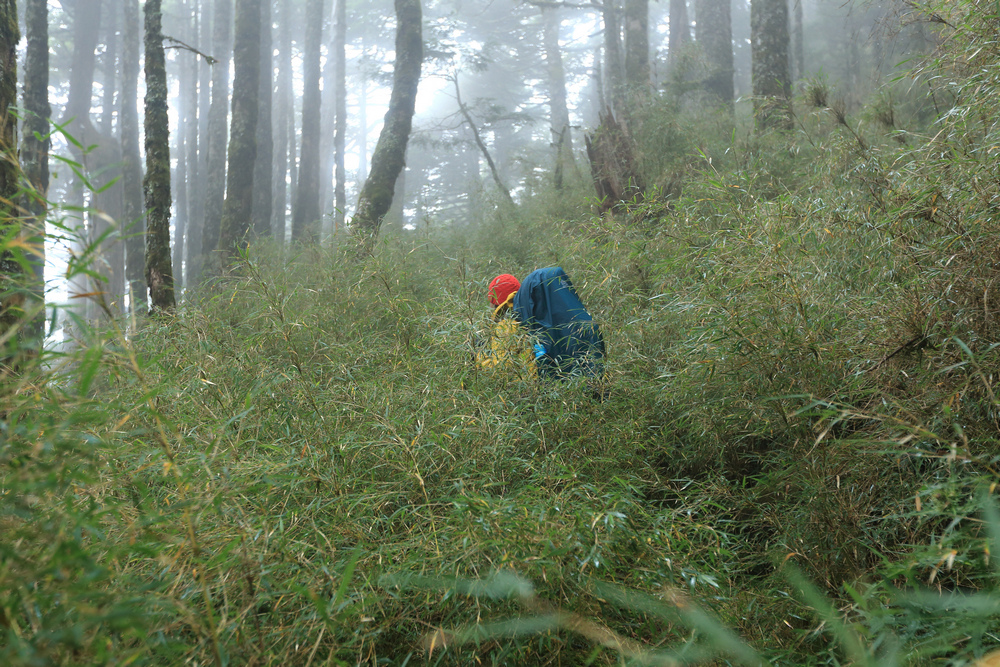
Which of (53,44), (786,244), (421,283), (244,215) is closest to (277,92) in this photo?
(53,44)

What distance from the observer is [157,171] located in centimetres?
520

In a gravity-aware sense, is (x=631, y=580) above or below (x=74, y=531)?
below

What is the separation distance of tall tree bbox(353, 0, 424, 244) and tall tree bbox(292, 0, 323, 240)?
3678mm

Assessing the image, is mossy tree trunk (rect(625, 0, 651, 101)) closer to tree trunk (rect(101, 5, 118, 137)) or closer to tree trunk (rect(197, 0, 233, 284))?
tree trunk (rect(197, 0, 233, 284))

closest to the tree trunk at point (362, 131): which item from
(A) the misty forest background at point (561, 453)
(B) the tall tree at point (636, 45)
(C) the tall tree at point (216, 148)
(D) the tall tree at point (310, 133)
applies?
(D) the tall tree at point (310, 133)

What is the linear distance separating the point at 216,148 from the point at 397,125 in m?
5.42

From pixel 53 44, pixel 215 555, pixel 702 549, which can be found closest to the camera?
pixel 215 555

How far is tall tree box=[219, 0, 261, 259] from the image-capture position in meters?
8.06

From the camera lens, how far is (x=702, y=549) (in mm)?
1974

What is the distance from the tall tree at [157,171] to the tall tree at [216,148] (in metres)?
1.86

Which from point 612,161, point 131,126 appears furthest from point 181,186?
point 612,161

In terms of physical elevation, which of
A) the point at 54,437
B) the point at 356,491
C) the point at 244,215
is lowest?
the point at 356,491

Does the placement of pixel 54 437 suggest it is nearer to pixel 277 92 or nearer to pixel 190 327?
pixel 190 327

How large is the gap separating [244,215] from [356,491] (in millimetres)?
7156
